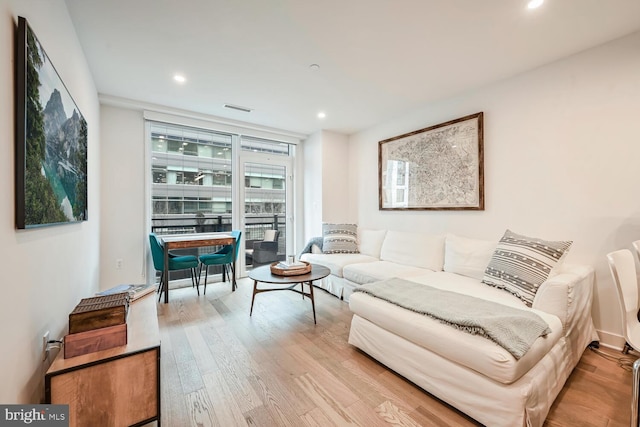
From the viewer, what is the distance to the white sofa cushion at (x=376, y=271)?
9.56 ft

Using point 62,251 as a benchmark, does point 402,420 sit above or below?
below

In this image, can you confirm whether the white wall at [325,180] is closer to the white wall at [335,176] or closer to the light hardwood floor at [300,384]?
the white wall at [335,176]

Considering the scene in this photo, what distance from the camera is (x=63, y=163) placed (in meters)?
1.61

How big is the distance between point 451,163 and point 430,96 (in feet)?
2.85

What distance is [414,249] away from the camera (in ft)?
10.8

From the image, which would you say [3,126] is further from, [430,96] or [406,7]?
[430,96]

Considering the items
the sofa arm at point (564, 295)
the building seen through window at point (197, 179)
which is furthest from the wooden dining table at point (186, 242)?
the sofa arm at point (564, 295)

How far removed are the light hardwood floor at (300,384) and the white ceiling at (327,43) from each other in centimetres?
257

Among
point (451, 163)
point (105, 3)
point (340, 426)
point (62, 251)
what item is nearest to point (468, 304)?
point (340, 426)

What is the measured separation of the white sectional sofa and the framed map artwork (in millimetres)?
666

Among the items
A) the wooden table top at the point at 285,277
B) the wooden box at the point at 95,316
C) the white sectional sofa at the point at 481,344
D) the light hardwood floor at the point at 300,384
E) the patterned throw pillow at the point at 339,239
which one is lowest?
the light hardwood floor at the point at 300,384

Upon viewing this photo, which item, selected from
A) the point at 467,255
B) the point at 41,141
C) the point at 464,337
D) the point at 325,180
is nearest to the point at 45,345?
the point at 41,141

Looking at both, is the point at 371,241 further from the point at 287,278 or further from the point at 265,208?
the point at 265,208
